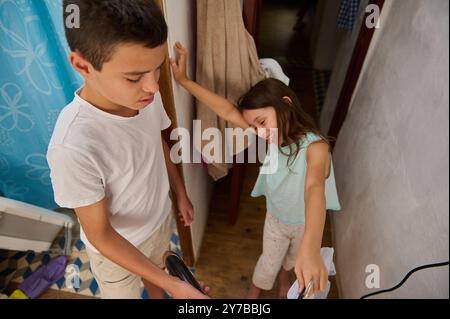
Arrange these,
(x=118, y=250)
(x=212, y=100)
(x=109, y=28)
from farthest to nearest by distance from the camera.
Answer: (x=212, y=100), (x=118, y=250), (x=109, y=28)

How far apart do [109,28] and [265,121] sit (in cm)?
52

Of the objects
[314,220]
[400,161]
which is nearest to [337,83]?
[400,161]

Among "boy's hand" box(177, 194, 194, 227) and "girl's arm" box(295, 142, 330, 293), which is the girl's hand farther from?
"boy's hand" box(177, 194, 194, 227)

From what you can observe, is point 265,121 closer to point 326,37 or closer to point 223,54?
point 223,54

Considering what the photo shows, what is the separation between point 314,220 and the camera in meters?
0.76

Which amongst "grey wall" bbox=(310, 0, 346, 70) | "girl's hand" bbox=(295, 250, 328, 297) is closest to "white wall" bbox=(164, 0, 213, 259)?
"girl's hand" bbox=(295, 250, 328, 297)

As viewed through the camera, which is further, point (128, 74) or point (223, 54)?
point (223, 54)

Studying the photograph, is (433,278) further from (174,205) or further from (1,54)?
(1,54)

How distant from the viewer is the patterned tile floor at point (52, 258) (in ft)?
4.98

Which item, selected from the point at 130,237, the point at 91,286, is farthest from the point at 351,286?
the point at 91,286

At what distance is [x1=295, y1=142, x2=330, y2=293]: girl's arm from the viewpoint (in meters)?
0.69

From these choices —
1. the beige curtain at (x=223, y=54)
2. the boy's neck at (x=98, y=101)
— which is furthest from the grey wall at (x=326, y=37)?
the boy's neck at (x=98, y=101)
